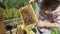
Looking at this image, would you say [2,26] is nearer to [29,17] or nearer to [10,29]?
[10,29]

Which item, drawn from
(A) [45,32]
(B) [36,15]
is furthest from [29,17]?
(A) [45,32]

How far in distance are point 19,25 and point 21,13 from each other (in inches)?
3.4

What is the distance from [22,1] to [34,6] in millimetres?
94

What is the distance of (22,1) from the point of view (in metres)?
1.10

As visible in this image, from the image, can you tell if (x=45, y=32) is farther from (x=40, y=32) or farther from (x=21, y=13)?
(x=21, y=13)

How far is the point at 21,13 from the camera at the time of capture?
110 centimetres

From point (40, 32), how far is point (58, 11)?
19 centimetres

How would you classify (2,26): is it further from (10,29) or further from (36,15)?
(36,15)

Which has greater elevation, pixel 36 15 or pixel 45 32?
pixel 36 15

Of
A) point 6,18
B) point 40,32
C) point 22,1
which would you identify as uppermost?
point 22,1

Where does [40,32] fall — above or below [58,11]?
below

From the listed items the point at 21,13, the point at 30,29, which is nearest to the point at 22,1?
the point at 21,13

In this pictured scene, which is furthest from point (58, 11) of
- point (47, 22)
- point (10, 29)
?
point (10, 29)

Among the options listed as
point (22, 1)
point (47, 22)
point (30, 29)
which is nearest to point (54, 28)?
point (47, 22)
